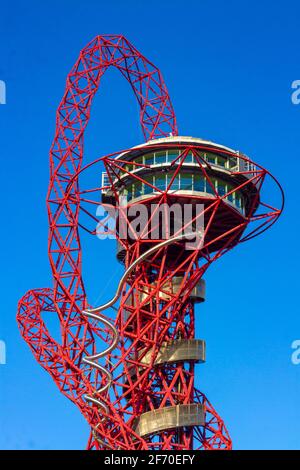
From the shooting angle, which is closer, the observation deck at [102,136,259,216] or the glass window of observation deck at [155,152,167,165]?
the observation deck at [102,136,259,216]

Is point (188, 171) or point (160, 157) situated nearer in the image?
point (188, 171)

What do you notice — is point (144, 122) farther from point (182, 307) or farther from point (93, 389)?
point (93, 389)

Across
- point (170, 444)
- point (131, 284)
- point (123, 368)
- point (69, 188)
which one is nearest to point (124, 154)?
point (69, 188)

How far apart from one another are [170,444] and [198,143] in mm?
23041

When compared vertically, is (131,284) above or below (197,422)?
above

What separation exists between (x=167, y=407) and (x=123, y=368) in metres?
5.31

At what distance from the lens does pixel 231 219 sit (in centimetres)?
8612

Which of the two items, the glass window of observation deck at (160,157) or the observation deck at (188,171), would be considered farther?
the glass window of observation deck at (160,157)

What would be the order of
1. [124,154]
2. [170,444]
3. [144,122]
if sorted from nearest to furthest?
[170,444]
[124,154]
[144,122]

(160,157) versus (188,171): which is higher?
(160,157)

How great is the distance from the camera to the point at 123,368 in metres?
84.5
